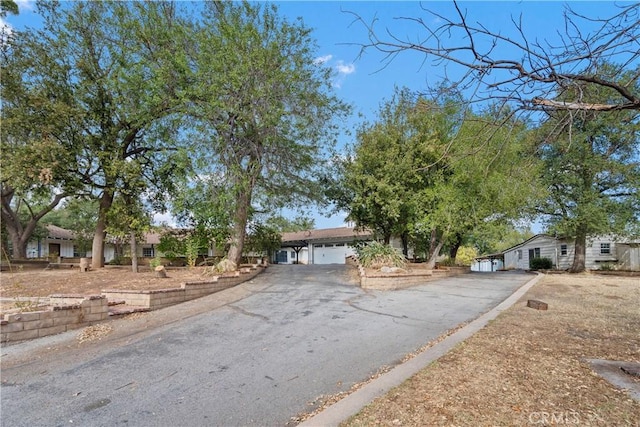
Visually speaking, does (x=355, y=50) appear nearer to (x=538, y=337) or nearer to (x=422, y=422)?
(x=422, y=422)

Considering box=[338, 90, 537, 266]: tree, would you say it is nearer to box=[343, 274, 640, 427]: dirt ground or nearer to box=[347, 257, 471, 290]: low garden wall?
box=[347, 257, 471, 290]: low garden wall

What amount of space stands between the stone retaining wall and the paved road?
282 mm

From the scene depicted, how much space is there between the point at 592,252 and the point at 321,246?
62.5 ft

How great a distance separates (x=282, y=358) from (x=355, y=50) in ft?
12.9

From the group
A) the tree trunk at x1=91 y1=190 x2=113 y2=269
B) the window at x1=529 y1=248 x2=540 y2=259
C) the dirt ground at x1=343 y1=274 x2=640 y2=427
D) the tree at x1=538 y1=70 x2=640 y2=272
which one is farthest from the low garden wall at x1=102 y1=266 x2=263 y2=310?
the window at x1=529 y1=248 x2=540 y2=259

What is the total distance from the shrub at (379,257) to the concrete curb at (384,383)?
7.20 meters

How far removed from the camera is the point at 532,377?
12.5ft

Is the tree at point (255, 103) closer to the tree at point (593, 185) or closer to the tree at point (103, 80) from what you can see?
the tree at point (103, 80)

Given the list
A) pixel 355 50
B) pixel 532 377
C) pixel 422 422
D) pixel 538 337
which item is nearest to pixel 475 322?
→ pixel 538 337

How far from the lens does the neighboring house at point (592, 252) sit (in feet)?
69.7

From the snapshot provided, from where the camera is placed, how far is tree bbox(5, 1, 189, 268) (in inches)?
495

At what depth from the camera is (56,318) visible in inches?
244

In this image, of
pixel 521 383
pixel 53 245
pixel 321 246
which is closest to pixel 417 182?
pixel 521 383

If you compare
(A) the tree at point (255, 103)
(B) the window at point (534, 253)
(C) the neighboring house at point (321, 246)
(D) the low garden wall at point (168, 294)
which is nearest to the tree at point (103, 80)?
(A) the tree at point (255, 103)
